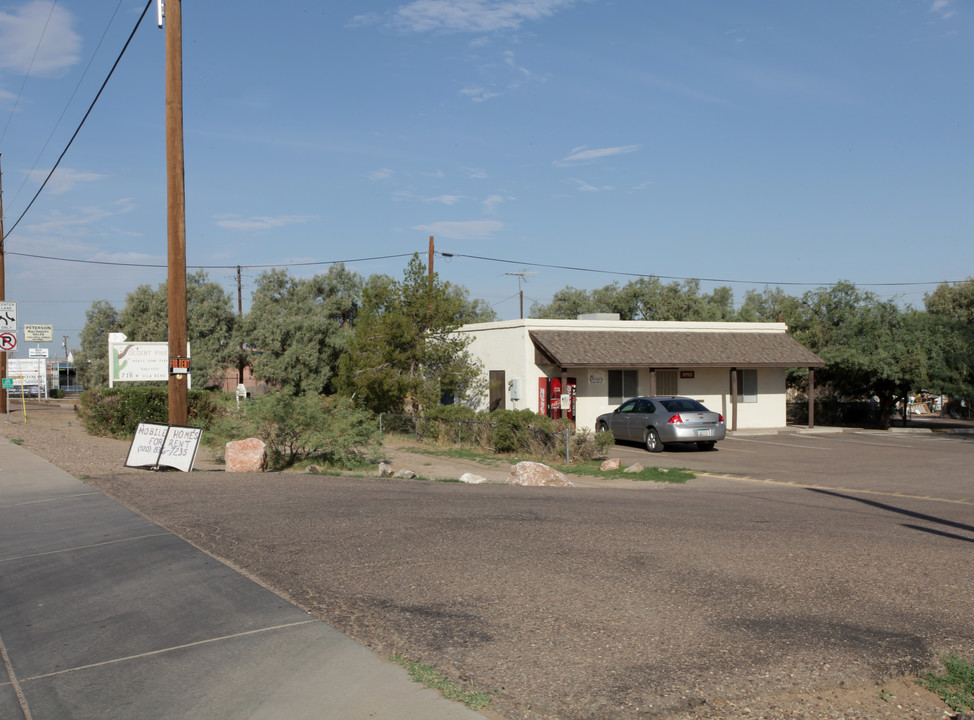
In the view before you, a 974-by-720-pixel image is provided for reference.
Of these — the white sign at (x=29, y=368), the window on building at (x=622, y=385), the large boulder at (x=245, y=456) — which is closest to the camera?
the large boulder at (x=245, y=456)

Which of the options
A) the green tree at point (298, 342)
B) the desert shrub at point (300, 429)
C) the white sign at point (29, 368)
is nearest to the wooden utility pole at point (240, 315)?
the green tree at point (298, 342)

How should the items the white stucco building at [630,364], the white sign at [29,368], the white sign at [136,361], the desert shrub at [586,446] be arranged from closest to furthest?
the desert shrub at [586,446] < the white sign at [136,361] < the white stucco building at [630,364] < the white sign at [29,368]

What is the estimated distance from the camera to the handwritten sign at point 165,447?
46.6 feet

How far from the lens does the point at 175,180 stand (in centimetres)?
1541

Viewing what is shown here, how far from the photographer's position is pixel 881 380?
35000 mm

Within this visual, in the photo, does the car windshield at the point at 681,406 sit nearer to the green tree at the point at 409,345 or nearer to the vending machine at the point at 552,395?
the vending machine at the point at 552,395

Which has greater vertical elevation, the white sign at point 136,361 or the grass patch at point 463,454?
the white sign at point 136,361

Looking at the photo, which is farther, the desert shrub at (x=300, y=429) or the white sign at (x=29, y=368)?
the white sign at (x=29, y=368)

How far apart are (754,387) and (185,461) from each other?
24.3 meters

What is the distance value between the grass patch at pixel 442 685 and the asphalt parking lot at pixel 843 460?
12.4 m

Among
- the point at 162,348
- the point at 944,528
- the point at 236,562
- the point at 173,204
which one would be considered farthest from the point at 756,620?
the point at 162,348

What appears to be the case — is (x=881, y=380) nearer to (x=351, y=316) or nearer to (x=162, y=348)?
(x=162, y=348)

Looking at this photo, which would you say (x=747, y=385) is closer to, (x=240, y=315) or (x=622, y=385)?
(x=622, y=385)

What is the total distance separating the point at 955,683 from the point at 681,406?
18.7 meters
